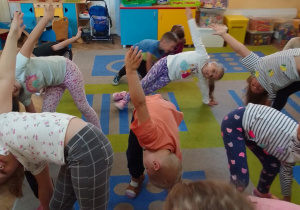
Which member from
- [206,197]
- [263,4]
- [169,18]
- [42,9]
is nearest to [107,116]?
[206,197]

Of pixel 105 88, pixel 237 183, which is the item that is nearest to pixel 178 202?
pixel 237 183

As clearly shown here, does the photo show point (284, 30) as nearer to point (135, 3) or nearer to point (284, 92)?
Answer: point (135, 3)

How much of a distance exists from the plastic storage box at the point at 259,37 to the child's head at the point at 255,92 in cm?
281

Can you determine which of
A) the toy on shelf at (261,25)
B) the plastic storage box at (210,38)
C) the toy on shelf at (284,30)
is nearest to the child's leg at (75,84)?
the plastic storage box at (210,38)

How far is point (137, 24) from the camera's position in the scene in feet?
15.8

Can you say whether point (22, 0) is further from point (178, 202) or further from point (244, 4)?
point (178, 202)

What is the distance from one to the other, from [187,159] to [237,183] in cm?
74

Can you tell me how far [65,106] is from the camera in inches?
124

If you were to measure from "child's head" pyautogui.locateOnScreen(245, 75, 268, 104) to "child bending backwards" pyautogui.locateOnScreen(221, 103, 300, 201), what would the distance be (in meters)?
0.83

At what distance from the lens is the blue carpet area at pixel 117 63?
4070mm

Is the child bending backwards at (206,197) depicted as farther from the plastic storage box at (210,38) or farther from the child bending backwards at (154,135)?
the plastic storage box at (210,38)

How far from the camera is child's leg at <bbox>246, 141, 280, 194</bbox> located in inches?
68.3

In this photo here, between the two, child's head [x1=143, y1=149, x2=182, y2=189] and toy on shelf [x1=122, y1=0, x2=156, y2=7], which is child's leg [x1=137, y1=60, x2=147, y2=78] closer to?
toy on shelf [x1=122, y1=0, x2=156, y2=7]

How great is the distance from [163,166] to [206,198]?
546 millimetres
